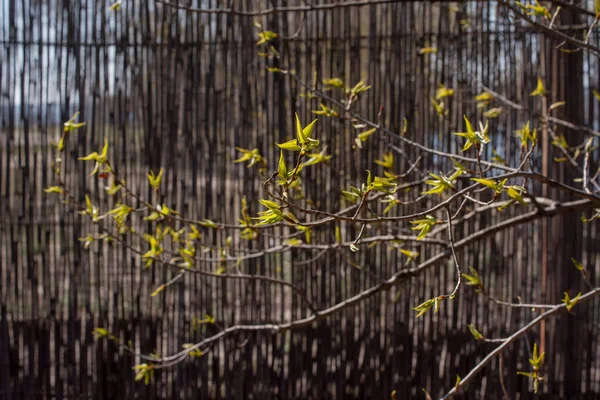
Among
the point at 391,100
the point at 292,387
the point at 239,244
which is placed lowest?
the point at 292,387

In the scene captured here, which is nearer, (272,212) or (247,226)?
(272,212)

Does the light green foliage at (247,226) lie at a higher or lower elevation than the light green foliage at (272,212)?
lower

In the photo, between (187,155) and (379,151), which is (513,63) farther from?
(187,155)

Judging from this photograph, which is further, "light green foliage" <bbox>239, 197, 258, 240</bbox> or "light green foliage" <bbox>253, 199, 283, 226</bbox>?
"light green foliage" <bbox>239, 197, 258, 240</bbox>

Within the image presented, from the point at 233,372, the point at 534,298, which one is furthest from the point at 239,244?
the point at 534,298

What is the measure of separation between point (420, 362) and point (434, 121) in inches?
35.8

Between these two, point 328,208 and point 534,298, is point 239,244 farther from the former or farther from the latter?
point 534,298

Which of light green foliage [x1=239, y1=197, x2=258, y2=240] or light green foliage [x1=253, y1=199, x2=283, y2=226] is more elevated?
light green foliage [x1=253, y1=199, x2=283, y2=226]

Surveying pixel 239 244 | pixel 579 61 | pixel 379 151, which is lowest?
pixel 239 244

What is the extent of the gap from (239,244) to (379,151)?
64cm

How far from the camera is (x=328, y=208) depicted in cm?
244

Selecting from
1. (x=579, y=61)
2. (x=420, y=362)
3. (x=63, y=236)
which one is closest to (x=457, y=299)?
(x=420, y=362)

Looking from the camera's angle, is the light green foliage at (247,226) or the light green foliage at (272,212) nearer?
the light green foliage at (272,212)

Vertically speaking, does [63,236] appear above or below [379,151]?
below
